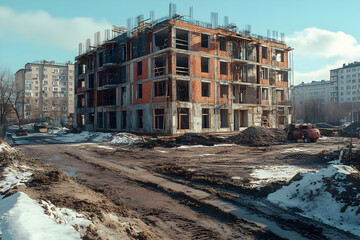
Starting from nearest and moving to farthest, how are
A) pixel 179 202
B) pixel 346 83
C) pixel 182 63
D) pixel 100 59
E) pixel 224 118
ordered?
1. pixel 179 202
2. pixel 182 63
3. pixel 224 118
4. pixel 100 59
5. pixel 346 83

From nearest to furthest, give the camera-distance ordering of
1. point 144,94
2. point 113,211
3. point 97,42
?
point 113,211 < point 144,94 < point 97,42

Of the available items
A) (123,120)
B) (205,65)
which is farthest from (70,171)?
(123,120)

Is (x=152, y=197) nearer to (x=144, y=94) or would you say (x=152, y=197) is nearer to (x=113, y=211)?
(x=113, y=211)

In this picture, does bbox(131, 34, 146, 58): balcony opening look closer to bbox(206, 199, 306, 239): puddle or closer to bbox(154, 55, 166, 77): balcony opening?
bbox(154, 55, 166, 77): balcony opening

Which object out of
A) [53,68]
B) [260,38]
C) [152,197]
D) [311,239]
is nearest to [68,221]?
[152,197]

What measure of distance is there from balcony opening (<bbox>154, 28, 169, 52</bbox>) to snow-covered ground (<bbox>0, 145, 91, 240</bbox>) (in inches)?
1035

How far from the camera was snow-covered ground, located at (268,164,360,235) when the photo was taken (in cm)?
579

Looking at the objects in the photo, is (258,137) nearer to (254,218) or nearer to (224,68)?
(224,68)

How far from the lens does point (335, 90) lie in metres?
97.9

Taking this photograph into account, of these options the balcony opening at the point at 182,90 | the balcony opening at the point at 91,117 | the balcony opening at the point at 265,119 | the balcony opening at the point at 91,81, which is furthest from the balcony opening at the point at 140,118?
the balcony opening at the point at 265,119

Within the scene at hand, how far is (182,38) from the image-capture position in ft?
101

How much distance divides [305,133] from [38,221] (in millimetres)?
23393

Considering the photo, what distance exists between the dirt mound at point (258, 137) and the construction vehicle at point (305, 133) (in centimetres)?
111

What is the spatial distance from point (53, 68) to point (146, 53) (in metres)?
61.9
